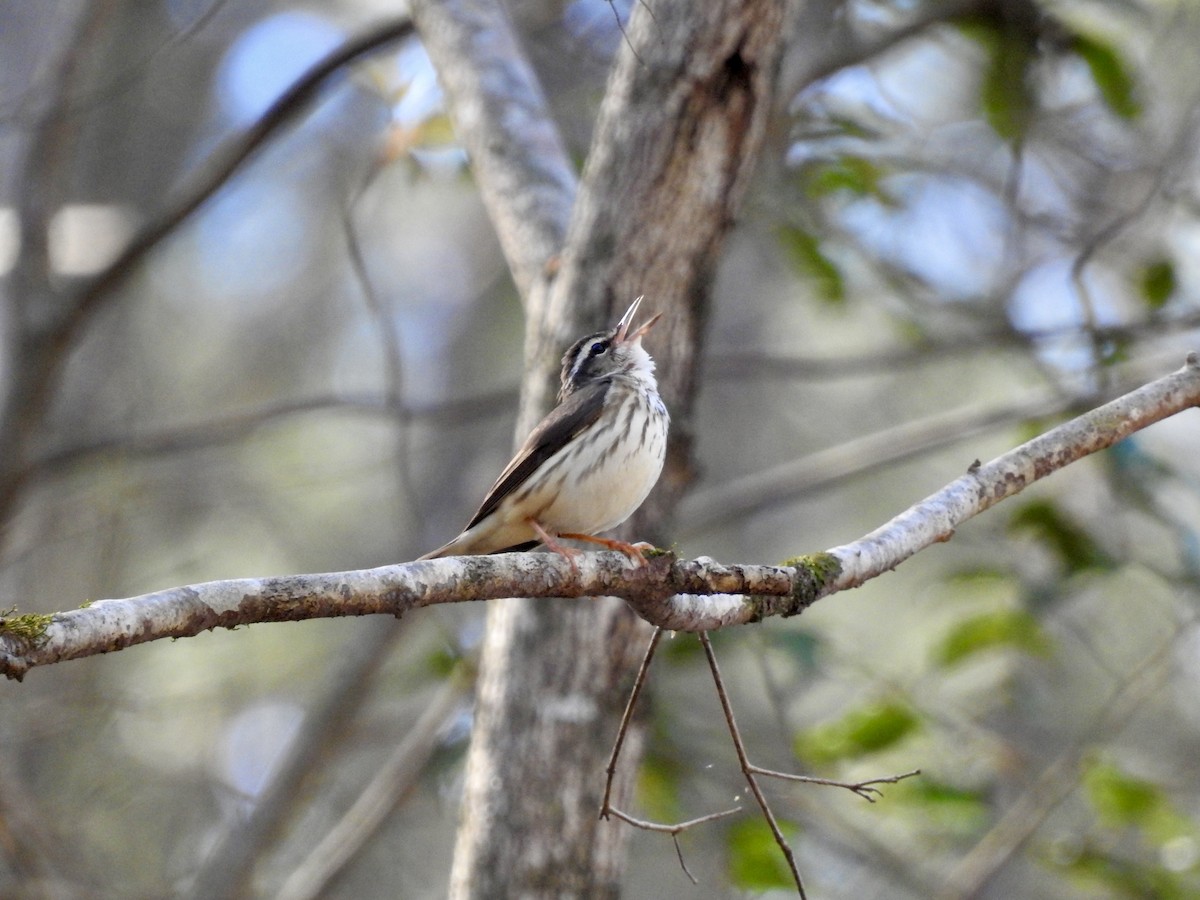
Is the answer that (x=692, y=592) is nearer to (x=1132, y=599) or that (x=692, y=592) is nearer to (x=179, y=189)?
(x=179, y=189)

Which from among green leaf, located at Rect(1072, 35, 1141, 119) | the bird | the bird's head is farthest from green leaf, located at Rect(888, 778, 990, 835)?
green leaf, located at Rect(1072, 35, 1141, 119)

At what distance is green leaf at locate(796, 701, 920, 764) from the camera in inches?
261

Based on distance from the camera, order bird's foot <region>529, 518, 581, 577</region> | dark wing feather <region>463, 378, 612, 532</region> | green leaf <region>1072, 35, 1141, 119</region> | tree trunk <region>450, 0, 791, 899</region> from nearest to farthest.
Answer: bird's foot <region>529, 518, 581, 577</region>, dark wing feather <region>463, 378, 612, 532</region>, tree trunk <region>450, 0, 791, 899</region>, green leaf <region>1072, 35, 1141, 119</region>

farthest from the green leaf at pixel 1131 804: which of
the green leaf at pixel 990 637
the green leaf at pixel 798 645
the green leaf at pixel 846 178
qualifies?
the green leaf at pixel 846 178

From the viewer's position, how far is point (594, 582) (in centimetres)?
354

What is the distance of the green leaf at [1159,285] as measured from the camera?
25.1 feet

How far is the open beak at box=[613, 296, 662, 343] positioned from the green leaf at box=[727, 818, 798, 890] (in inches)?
105

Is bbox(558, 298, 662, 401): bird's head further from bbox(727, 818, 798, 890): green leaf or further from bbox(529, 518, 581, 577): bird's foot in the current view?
bbox(727, 818, 798, 890): green leaf

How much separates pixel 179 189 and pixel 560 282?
341 centimetres

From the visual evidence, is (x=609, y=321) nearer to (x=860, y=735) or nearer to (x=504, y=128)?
(x=504, y=128)

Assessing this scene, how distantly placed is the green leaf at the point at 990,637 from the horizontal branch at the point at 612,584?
334 cm

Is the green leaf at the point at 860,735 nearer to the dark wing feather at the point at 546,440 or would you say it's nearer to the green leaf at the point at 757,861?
the green leaf at the point at 757,861

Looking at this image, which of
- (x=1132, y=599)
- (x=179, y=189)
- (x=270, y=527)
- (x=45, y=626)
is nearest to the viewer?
(x=45, y=626)

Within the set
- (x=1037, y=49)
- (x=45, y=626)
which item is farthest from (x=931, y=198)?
(x=45, y=626)
